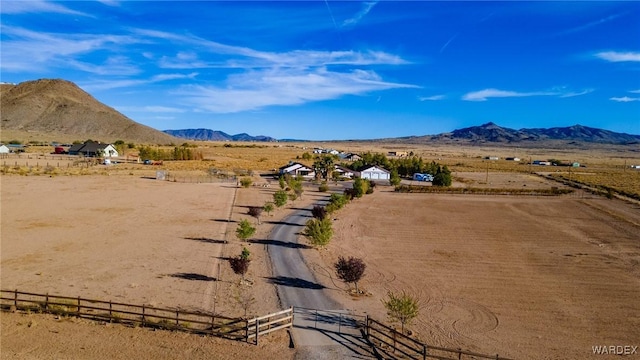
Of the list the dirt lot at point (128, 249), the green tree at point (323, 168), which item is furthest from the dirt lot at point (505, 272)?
the green tree at point (323, 168)

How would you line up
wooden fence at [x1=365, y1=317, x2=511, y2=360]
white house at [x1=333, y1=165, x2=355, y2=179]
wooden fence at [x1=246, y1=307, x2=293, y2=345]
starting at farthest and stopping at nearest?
white house at [x1=333, y1=165, x2=355, y2=179]
wooden fence at [x1=246, y1=307, x2=293, y2=345]
wooden fence at [x1=365, y1=317, x2=511, y2=360]

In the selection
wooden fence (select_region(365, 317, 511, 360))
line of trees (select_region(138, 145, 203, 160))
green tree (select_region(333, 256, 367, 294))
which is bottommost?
wooden fence (select_region(365, 317, 511, 360))

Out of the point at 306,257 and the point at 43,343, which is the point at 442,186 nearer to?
the point at 306,257

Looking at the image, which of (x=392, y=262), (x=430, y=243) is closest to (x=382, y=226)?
(x=430, y=243)

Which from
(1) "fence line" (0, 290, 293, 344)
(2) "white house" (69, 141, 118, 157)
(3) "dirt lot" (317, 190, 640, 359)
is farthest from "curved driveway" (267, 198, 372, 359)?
(2) "white house" (69, 141, 118, 157)

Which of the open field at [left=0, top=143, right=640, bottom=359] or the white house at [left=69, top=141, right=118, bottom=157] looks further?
the white house at [left=69, top=141, right=118, bottom=157]

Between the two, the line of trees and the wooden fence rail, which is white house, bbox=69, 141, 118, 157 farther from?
the wooden fence rail
